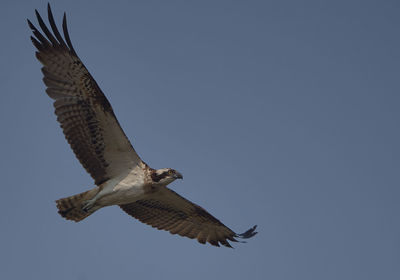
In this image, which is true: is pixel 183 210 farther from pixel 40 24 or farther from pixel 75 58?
pixel 40 24

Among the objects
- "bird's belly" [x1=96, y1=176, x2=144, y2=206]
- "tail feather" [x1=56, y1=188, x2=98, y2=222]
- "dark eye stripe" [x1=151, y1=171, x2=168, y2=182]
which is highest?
"dark eye stripe" [x1=151, y1=171, x2=168, y2=182]

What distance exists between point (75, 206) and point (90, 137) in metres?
1.42

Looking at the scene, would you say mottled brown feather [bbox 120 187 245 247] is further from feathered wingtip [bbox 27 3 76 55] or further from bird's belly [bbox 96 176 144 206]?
feathered wingtip [bbox 27 3 76 55]

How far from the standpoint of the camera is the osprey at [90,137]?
464 inches

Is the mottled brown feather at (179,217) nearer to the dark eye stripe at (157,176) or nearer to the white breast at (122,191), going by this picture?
the white breast at (122,191)

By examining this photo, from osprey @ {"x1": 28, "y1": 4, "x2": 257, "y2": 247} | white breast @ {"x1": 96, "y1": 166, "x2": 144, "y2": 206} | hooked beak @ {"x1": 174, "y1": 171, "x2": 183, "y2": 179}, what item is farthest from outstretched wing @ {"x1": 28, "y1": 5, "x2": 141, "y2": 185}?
hooked beak @ {"x1": 174, "y1": 171, "x2": 183, "y2": 179}

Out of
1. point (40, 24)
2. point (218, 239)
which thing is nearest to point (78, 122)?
point (40, 24)

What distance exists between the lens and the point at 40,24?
38.6 feet

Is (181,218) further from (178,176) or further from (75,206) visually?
(75,206)

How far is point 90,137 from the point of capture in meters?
12.0

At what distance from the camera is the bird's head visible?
11820mm

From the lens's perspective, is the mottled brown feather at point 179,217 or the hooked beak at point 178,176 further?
the mottled brown feather at point 179,217

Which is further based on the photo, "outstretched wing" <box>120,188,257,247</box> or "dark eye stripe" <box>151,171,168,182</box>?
"outstretched wing" <box>120,188,257,247</box>

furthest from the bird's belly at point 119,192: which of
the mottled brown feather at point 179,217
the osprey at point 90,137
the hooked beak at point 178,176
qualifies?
the mottled brown feather at point 179,217
